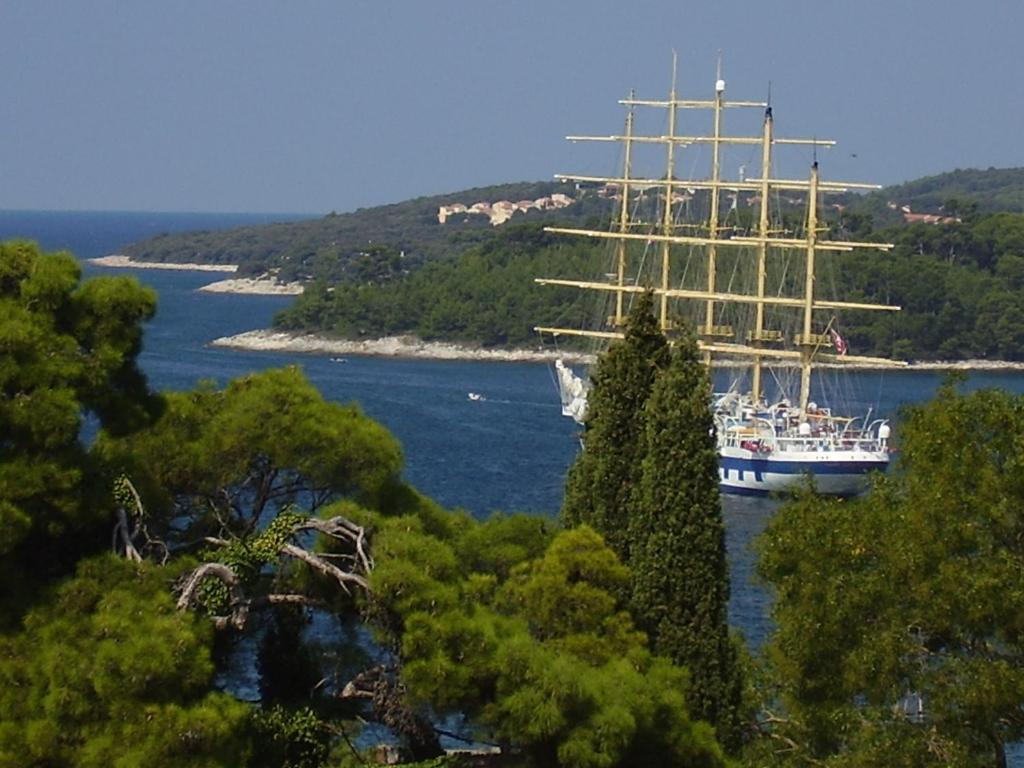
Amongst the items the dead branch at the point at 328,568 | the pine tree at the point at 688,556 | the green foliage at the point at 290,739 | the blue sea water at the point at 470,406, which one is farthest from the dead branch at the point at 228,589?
the blue sea water at the point at 470,406

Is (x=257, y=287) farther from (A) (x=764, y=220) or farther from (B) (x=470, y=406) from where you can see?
(A) (x=764, y=220)

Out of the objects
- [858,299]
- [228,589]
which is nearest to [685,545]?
[228,589]

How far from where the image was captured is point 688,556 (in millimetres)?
14203

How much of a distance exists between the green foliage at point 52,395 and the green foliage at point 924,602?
4.80 meters

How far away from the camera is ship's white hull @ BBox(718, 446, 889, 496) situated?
47.9 metres

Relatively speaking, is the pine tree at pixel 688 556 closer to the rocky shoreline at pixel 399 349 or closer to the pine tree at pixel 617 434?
the pine tree at pixel 617 434

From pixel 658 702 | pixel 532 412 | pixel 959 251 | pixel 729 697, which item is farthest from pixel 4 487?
pixel 959 251

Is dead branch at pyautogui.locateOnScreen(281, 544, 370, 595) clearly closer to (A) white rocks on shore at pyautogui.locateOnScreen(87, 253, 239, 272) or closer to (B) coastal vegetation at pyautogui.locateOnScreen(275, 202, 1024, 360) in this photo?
(B) coastal vegetation at pyautogui.locateOnScreen(275, 202, 1024, 360)

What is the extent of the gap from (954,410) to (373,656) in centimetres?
504

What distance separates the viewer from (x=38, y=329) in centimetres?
1209

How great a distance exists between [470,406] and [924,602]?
157ft

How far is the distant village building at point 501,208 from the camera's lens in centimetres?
15475

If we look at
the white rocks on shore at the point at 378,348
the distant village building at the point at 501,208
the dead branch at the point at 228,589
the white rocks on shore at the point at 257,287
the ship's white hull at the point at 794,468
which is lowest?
the ship's white hull at the point at 794,468

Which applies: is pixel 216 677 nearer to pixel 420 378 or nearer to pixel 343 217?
pixel 420 378
